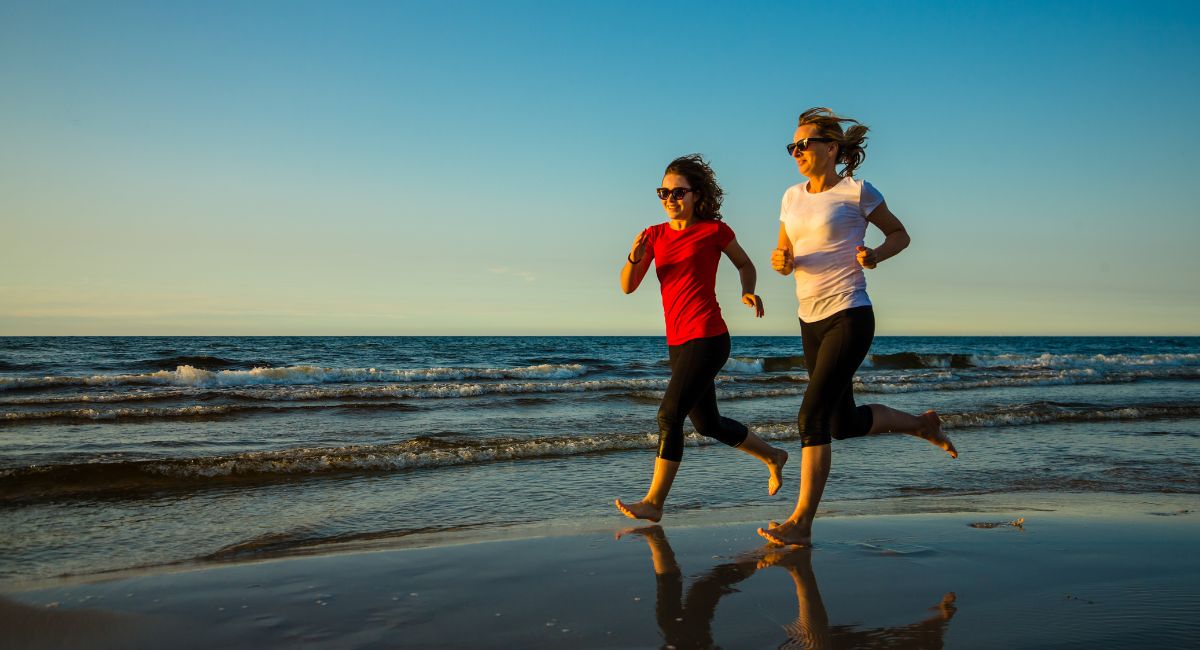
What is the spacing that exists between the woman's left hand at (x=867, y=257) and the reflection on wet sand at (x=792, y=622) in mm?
1425

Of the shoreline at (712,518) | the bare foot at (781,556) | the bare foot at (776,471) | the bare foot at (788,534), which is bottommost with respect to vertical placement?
the shoreline at (712,518)

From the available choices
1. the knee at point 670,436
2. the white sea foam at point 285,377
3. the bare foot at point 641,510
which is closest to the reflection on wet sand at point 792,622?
the bare foot at point 641,510

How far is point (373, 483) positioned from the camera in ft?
21.4

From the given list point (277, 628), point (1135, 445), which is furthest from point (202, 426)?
point (1135, 445)

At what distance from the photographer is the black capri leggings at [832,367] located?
3.90 meters

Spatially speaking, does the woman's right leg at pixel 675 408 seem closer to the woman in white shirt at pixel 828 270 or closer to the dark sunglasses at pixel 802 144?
the woman in white shirt at pixel 828 270

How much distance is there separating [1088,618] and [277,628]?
9.75ft

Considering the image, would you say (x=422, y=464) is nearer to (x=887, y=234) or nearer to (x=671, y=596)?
(x=671, y=596)

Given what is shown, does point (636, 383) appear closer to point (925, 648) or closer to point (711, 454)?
point (711, 454)

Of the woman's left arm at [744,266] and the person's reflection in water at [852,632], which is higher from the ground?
the woman's left arm at [744,266]

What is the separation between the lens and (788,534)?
4082mm

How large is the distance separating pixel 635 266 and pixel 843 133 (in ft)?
4.06

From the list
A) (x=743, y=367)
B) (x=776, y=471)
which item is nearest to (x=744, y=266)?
(x=776, y=471)

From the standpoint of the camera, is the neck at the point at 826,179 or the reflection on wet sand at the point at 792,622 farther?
the neck at the point at 826,179
